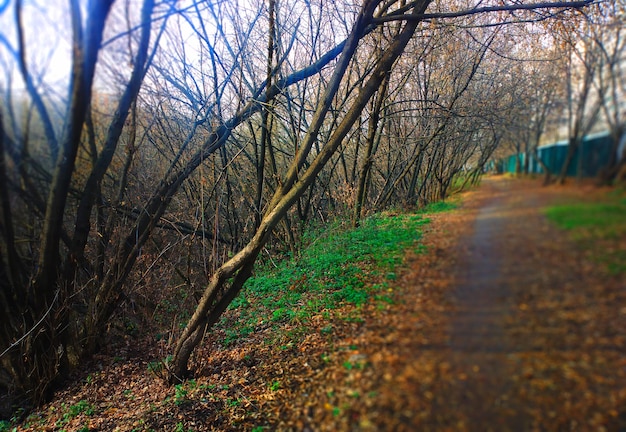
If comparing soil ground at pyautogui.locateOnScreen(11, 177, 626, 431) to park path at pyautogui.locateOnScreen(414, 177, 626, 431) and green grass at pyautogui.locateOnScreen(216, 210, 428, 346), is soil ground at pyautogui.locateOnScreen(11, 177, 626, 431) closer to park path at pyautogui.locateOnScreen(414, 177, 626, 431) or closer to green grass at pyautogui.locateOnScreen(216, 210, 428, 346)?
park path at pyautogui.locateOnScreen(414, 177, 626, 431)

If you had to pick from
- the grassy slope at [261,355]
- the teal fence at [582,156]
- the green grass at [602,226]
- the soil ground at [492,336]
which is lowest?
the grassy slope at [261,355]

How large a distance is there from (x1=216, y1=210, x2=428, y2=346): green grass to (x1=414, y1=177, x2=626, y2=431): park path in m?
0.47

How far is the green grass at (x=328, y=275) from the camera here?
197 cm

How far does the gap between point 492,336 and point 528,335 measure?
9 cm

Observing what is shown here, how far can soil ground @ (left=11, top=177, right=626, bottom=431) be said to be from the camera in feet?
3.04

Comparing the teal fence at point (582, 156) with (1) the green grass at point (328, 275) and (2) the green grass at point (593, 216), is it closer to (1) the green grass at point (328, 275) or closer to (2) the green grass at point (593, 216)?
(2) the green grass at point (593, 216)

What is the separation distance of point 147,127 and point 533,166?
5.29 m

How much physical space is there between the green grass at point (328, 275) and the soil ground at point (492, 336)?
28cm

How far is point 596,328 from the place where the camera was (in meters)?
0.93

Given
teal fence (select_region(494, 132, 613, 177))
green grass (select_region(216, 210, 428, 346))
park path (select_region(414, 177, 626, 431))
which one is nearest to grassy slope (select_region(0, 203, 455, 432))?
green grass (select_region(216, 210, 428, 346))

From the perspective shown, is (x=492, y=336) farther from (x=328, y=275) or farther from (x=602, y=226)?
(x=328, y=275)

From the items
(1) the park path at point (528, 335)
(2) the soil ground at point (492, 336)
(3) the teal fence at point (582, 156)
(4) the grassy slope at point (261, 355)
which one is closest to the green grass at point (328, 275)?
(4) the grassy slope at point (261, 355)

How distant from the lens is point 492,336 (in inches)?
41.4

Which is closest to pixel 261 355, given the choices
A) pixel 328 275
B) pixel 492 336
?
pixel 328 275
